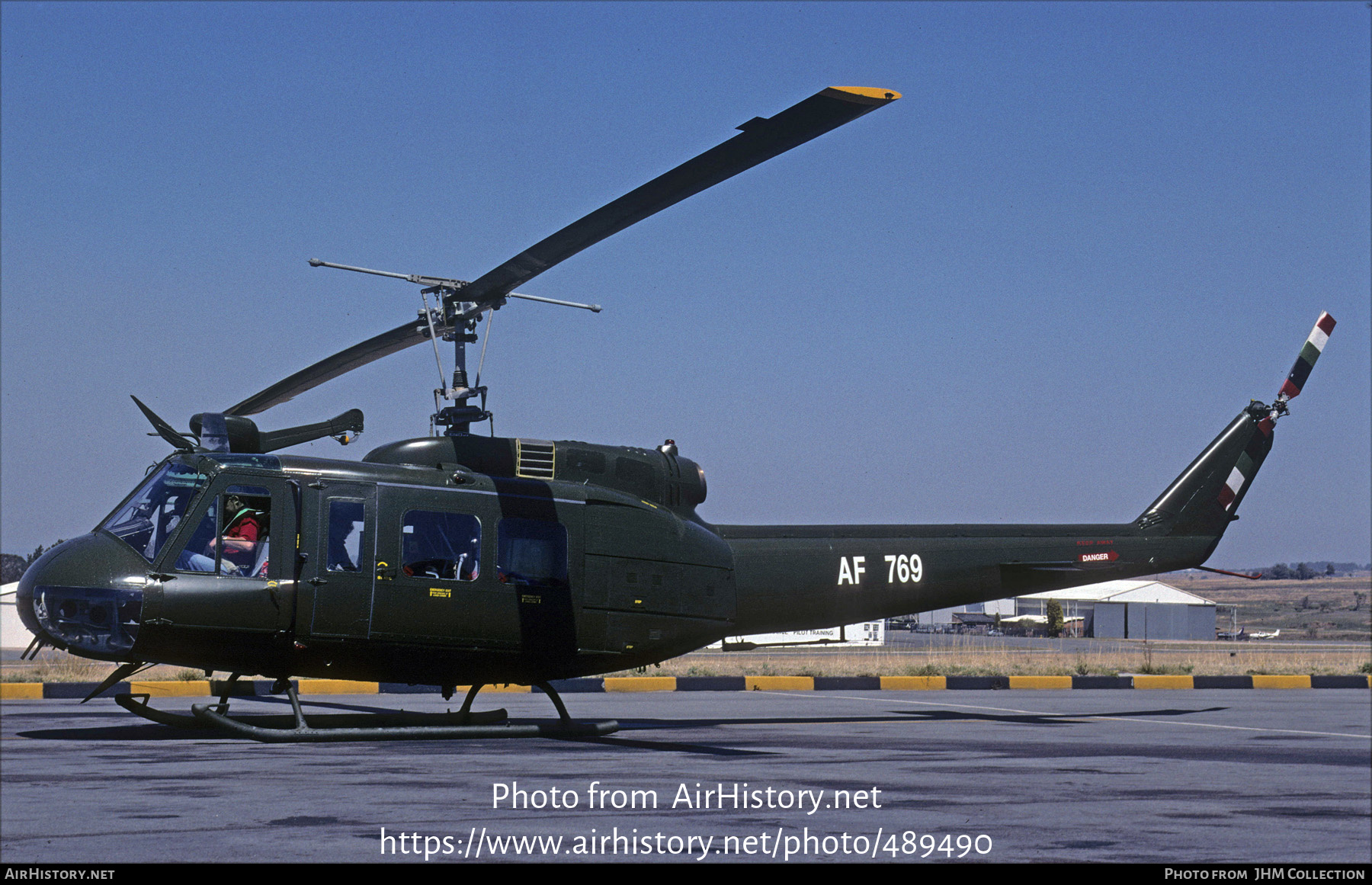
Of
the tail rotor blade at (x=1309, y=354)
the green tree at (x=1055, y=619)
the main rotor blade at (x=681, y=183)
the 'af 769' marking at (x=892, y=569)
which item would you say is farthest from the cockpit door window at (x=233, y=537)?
the green tree at (x=1055, y=619)

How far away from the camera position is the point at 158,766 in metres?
11.6

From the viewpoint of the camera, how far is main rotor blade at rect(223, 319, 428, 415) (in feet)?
35.1

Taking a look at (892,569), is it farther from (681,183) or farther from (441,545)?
(681,183)

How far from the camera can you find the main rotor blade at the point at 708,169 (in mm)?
6816

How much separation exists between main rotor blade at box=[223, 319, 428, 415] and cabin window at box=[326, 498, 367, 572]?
5.53ft

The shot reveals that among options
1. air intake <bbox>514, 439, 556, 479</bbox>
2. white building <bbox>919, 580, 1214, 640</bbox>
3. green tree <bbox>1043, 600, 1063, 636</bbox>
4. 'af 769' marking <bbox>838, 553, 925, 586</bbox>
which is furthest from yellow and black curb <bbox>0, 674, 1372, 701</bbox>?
white building <bbox>919, 580, 1214, 640</bbox>

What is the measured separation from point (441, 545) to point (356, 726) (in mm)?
1496

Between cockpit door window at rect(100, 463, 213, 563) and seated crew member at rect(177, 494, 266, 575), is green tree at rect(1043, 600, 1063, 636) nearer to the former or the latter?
seated crew member at rect(177, 494, 266, 575)

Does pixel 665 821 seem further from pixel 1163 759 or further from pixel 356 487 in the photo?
pixel 1163 759

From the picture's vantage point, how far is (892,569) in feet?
43.3

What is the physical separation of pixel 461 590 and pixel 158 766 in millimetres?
4016

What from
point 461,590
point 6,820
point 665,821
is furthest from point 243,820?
point 665,821

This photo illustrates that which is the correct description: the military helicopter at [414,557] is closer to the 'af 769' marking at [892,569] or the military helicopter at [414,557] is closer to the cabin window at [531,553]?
the cabin window at [531,553]

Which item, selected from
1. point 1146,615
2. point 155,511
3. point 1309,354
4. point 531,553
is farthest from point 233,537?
point 1146,615
